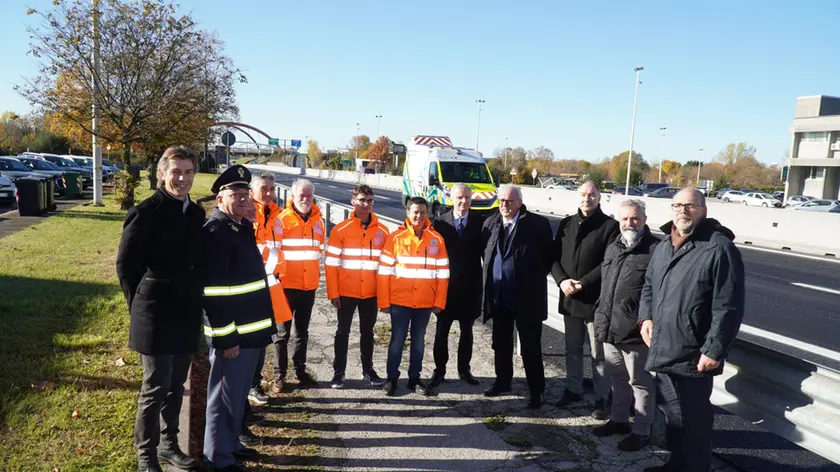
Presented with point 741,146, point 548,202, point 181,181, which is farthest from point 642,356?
point 741,146

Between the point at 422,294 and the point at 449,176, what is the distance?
14682mm

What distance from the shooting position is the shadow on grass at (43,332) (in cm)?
498

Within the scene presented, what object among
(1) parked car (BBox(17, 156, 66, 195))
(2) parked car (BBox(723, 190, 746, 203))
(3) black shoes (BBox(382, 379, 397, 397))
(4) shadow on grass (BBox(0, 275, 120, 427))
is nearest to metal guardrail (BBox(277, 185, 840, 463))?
(3) black shoes (BBox(382, 379, 397, 397))

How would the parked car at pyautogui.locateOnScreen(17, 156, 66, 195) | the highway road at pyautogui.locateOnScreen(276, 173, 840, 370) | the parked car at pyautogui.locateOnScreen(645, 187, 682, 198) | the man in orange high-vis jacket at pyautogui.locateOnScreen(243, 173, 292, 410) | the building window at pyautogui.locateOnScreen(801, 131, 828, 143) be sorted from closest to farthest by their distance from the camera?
the man in orange high-vis jacket at pyautogui.locateOnScreen(243, 173, 292, 410) → the highway road at pyautogui.locateOnScreen(276, 173, 840, 370) → the parked car at pyautogui.locateOnScreen(17, 156, 66, 195) → the parked car at pyautogui.locateOnScreen(645, 187, 682, 198) → the building window at pyautogui.locateOnScreen(801, 131, 828, 143)

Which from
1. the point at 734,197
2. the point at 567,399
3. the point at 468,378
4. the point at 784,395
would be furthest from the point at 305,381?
the point at 734,197

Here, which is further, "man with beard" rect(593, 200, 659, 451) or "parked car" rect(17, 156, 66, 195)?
"parked car" rect(17, 156, 66, 195)

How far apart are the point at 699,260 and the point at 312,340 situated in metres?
4.46

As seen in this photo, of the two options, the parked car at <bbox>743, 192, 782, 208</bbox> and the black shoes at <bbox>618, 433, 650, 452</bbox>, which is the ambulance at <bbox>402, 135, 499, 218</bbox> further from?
the parked car at <bbox>743, 192, 782, 208</bbox>

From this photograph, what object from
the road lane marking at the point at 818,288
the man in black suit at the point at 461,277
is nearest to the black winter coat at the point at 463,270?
the man in black suit at the point at 461,277

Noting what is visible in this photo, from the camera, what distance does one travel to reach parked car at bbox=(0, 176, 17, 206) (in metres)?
21.0

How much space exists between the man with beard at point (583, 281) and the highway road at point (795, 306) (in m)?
3.26

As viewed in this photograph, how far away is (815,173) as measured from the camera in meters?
59.2

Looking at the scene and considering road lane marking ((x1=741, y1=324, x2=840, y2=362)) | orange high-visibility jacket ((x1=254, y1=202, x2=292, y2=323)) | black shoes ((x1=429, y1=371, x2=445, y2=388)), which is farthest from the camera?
road lane marking ((x1=741, y1=324, x2=840, y2=362))

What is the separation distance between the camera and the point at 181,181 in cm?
351
